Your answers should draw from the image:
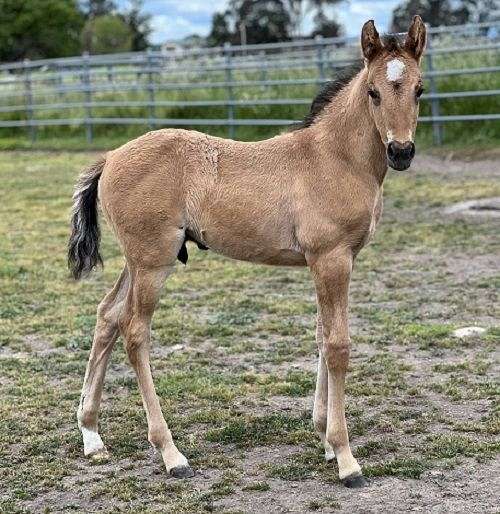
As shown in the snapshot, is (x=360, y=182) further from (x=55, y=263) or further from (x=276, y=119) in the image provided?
(x=276, y=119)

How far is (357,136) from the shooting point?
3979 millimetres

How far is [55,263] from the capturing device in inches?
328

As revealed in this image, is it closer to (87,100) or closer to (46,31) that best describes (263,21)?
(46,31)

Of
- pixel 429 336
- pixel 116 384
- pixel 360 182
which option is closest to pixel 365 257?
pixel 429 336

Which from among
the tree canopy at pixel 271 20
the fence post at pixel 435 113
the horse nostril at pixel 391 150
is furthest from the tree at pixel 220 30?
the horse nostril at pixel 391 150

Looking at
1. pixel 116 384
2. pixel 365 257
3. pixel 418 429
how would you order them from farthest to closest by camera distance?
pixel 365 257 → pixel 116 384 → pixel 418 429

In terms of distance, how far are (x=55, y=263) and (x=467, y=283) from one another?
12.4 feet

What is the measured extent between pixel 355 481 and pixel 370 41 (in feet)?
6.05

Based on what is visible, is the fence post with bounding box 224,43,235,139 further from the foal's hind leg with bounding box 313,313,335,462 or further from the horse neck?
the foal's hind leg with bounding box 313,313,335,462

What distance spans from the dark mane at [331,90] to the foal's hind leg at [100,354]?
45.9 inches

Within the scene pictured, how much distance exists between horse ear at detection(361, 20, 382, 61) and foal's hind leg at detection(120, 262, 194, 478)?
4.20 ft

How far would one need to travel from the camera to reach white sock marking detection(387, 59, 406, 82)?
3.67 metres

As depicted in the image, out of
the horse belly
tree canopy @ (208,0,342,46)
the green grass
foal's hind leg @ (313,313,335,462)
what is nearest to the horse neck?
the horse belly

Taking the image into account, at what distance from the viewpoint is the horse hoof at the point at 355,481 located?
3662 mm
